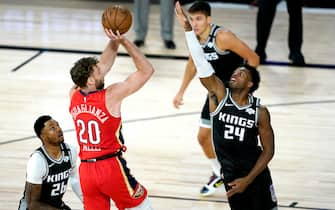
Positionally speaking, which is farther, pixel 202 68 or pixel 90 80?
pixel 202 68

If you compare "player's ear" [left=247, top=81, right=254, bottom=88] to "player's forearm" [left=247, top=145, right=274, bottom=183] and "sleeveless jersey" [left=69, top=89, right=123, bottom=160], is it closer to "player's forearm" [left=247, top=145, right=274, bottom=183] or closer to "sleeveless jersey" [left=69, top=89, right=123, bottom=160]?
"player's forearm" [left=247, top=145, right=274, bottom=183]

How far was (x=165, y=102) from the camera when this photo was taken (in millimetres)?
10391

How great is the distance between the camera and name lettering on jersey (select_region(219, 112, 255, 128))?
5.88 meters

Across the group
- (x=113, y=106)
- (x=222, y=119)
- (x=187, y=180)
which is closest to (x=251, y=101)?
(x=222, y=119)

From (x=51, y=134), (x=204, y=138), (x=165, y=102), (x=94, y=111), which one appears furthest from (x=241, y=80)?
(x=165, y=102)

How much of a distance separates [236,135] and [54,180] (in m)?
1.26

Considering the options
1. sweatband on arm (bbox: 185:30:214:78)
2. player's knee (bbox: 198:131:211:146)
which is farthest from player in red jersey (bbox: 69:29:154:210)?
player's knee (bbox: 198:131:211:146)

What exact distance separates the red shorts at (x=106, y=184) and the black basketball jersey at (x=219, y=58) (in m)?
1.75

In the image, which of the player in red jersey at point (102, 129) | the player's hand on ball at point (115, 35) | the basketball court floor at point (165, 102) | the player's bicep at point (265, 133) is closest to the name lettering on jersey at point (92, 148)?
the player in red jersey at point (102, 129)

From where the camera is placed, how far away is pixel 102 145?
589 centimetres

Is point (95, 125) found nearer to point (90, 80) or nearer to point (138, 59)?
point (90, 80)

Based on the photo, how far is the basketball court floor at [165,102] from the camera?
791 centimetres

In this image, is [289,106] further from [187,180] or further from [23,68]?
[23,68]

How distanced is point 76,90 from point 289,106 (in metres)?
4.81
